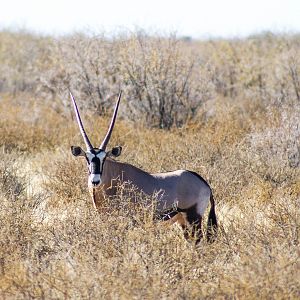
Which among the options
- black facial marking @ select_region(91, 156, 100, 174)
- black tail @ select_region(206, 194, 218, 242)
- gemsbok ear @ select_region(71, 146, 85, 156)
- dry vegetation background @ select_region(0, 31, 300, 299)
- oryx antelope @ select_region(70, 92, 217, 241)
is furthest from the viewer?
gemsbok ear @ select_region(71, 146, 85, 156)

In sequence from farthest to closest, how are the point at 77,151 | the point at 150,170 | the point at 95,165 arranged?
1. the point at 150,170
2. the point at 77,151
3. the point at 95,165

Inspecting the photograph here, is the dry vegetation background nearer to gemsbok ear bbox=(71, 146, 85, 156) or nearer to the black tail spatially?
the black tail

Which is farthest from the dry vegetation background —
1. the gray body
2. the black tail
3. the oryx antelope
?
the gray body

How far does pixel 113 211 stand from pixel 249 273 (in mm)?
1732

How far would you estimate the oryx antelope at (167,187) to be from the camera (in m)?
7.99

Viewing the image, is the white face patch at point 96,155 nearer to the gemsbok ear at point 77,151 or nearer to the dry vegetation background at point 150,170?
the gemsbok ear at point 77,151

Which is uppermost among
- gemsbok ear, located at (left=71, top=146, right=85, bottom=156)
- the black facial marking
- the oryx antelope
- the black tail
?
gemsbok ear, located at (left=71, top=146, right=85, bottom=156)

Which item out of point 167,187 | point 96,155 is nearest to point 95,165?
point 96,155

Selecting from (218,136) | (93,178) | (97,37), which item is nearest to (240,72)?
(97,37)

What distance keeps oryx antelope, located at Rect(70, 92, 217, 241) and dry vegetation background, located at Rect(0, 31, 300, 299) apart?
274 millimetres

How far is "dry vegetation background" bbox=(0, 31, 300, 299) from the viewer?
231 inches

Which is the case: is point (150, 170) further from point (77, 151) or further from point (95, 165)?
point (95, 165)

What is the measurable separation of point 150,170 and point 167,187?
284cm

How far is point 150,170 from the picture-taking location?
36.1 feet
